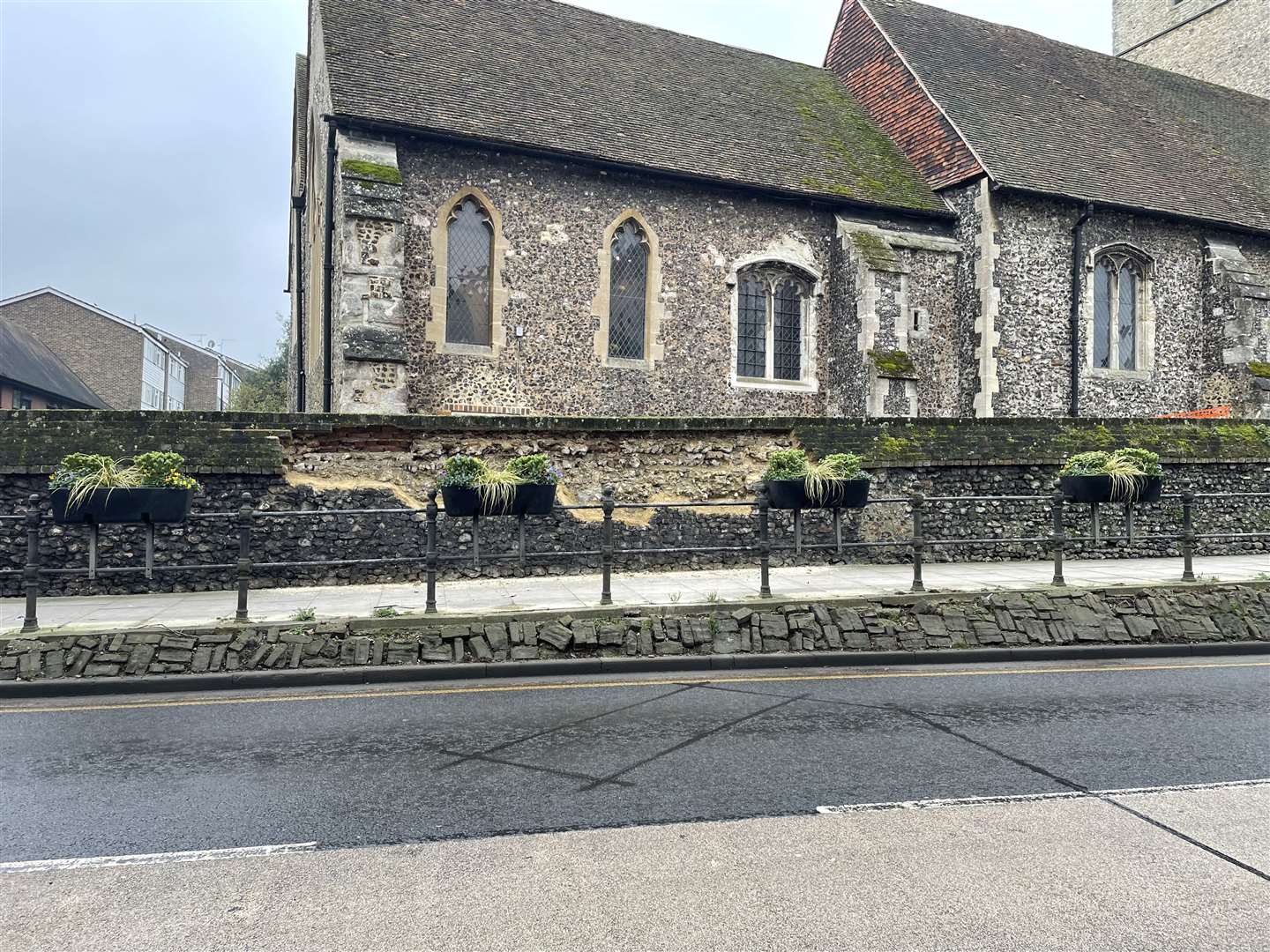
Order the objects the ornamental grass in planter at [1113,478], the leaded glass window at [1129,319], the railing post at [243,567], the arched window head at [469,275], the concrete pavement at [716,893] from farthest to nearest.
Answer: the leaded glass window at [1129,319]
the arched window head at [469,275]
the ornamental grass in planter at [1113,478]
the railing post at [243,567]
the concrete pavement at [716,893]

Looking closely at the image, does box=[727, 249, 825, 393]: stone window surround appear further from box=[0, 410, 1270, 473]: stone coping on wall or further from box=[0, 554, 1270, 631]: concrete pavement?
box=[0, 554, 1270, 631]: concrete pavement

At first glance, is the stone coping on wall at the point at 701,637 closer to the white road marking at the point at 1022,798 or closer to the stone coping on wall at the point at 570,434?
the stone coping on wall at the point at 570,434

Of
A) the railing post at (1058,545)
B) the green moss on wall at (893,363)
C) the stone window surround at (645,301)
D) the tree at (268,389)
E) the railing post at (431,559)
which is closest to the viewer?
the railing post at (431,559)

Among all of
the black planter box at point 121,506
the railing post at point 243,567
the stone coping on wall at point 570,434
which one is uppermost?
the stone coping on wall at point 570,434

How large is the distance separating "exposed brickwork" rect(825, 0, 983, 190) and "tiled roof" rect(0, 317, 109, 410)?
108 ft

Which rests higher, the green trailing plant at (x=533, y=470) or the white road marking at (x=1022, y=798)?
the green trailing plant at (x=533, y=470)

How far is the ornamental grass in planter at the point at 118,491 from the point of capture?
8.80 m

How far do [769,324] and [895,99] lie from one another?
8109 millimetres

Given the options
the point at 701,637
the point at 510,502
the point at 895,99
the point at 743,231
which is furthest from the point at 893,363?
the point at 701,637

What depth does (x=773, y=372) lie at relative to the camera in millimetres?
20297

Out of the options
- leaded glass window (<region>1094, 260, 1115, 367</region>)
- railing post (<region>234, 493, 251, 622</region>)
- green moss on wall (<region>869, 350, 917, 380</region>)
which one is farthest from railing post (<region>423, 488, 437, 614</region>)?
leaded glass window (<region>1094, 260, 1115, 367</region>)

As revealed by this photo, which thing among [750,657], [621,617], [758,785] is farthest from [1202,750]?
[621,617]

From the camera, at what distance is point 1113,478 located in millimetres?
11438

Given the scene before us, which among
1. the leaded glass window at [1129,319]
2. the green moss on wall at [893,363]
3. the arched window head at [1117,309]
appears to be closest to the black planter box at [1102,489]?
the green moss on wall at [893,363]
